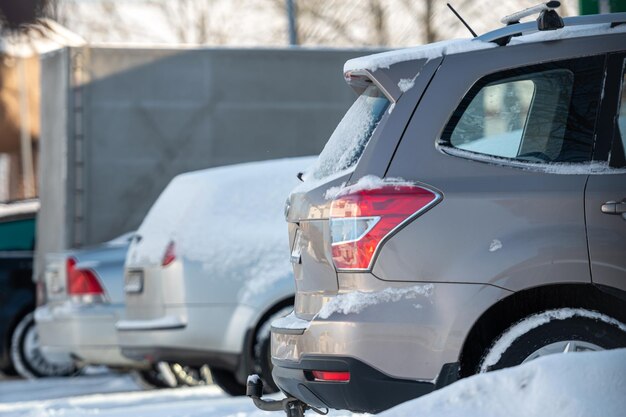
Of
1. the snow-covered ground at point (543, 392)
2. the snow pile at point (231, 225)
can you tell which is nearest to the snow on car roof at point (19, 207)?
the snow pile at point (231, 225)

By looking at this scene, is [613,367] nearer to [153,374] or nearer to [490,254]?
[490,254]

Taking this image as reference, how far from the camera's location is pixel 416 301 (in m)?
4.17

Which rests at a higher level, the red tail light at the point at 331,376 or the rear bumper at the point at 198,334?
the red tail light at the point at 331,376

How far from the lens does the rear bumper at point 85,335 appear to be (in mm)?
9469

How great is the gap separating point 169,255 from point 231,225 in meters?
0.47

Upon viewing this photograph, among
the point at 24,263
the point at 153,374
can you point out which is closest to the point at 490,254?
the point at 153,374

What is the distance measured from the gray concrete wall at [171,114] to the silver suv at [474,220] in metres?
8.95

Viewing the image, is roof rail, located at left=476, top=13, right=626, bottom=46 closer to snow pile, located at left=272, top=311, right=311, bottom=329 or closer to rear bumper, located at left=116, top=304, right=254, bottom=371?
snow pile, located at left=272, top=311, right=311, bottom=329

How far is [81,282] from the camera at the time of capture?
9.66 meters

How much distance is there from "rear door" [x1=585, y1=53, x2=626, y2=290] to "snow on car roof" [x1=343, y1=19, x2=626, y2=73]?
1.00ft

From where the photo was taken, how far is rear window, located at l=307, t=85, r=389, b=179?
4496 millimetres

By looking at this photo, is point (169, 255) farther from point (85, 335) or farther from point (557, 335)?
point (557, 335)

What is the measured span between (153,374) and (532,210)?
265 inches

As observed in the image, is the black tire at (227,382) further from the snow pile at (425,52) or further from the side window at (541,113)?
the side window at (541,113)
